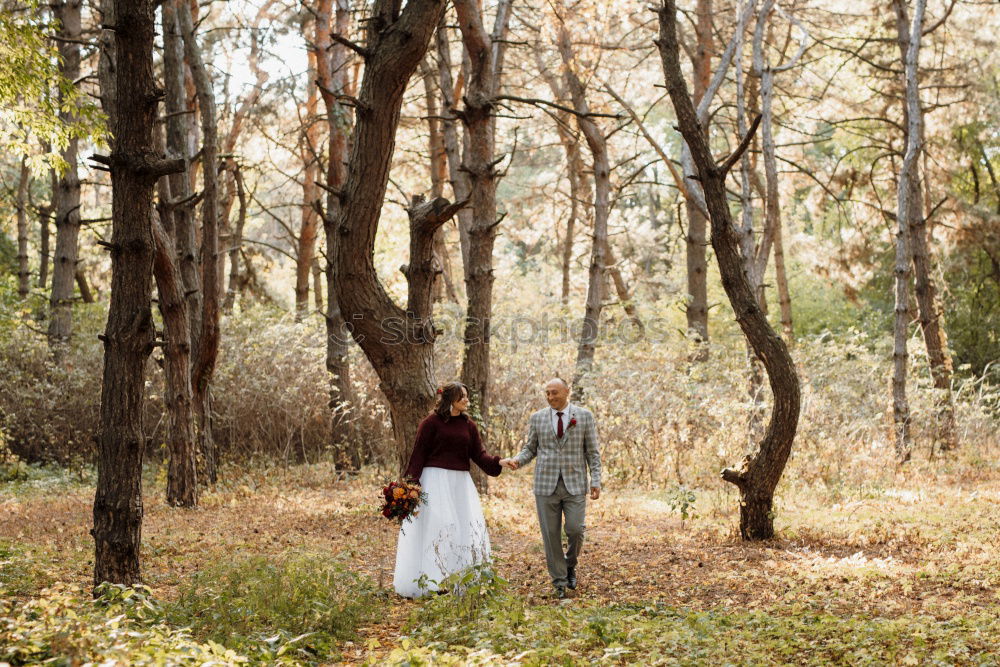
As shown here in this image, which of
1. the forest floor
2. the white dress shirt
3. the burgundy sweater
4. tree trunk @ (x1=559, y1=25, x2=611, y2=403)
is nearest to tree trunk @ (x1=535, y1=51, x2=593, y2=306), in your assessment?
tree trunk @ (x1=559, y1=25, x2=611, y2=403)

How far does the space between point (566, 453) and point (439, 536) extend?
4.18ft

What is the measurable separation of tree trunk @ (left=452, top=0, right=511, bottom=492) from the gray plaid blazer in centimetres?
Result: 453

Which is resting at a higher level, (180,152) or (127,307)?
(180,152)

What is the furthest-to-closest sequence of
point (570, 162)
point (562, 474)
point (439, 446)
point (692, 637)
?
point (570, 162) → point (439, 446) → point (562, 474) → point (692, 637)

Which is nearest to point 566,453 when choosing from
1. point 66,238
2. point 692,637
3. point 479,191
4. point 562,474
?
point 562,474

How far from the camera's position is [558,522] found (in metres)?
7.62

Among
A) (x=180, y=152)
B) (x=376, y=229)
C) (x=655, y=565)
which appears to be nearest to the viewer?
(x=655, y=565)

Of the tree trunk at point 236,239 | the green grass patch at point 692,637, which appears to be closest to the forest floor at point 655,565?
the green grass patch at point 692,637

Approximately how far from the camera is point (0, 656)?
12.6 ft

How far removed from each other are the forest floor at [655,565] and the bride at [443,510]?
1.02ft

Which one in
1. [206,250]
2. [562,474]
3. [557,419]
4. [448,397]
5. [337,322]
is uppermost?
[206,250]

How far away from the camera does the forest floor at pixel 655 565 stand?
18.6ft

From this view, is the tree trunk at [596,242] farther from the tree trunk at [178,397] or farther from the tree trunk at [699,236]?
the tree trunk at [178,397]

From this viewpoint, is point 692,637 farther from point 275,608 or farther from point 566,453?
point 275,608
